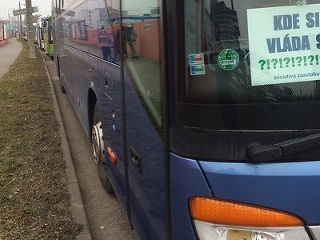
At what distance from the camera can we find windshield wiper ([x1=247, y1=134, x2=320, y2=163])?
1749mm

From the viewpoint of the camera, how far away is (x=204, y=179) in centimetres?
184

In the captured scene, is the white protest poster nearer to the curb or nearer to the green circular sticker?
the green circular sticker

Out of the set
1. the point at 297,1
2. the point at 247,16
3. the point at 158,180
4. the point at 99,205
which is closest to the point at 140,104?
the point at 158,180

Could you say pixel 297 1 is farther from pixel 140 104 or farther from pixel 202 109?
pixel 140 104

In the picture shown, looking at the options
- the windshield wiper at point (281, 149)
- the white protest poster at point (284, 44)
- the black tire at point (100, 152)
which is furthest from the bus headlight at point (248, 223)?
the black tire at point (100, 152)

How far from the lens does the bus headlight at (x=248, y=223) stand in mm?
1770

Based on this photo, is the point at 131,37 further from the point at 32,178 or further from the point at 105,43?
the point at 32,178

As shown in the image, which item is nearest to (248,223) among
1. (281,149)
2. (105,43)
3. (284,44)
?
(281,149)

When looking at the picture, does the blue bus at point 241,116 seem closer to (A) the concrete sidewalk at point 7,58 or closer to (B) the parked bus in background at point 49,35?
(A) the concrete sidewalk at point 7,58

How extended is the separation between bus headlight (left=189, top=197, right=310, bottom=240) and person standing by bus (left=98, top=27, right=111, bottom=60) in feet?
6.94

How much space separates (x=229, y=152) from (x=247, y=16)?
583 mm

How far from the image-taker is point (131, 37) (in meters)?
2.74

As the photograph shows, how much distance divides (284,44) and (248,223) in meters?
0.77

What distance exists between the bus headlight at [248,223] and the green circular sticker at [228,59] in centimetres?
57
